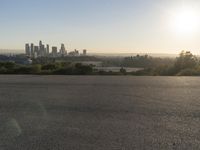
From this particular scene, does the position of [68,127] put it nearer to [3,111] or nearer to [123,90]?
[3,111]

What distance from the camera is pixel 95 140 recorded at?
728cm

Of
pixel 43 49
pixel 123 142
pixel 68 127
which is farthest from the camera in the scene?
pixel 43 49

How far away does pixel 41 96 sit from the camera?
13.8 meters

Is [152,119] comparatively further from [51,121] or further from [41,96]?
[41,96]

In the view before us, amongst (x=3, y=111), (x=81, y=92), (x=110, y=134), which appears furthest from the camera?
(x=81, y=92)

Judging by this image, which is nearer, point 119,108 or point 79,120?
point 79,120

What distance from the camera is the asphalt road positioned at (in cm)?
708

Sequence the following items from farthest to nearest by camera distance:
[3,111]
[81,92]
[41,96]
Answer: [81,92] → [41,96] → [3,111]

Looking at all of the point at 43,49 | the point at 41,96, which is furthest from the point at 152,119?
the point at 43,49

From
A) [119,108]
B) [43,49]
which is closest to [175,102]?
[119,108]

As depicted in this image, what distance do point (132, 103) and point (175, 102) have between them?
1362mm

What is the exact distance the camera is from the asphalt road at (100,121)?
7.08 m

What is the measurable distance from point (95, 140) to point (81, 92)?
313 inches

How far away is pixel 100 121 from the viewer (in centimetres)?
912
